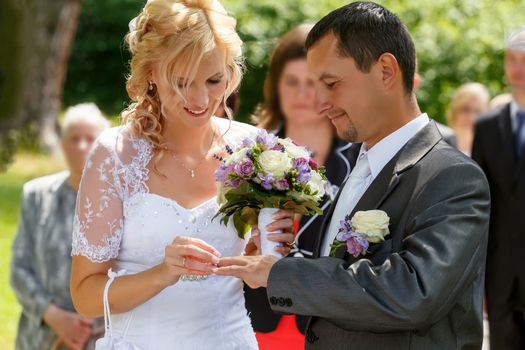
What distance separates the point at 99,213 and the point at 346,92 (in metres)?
1.22

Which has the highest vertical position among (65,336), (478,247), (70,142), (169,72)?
(169,72)

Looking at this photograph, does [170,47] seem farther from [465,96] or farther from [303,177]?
[465,96]

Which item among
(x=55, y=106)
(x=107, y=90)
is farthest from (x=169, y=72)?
(x=107, y=90)

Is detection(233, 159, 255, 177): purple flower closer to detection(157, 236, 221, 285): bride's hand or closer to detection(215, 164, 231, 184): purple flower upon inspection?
detection(215, 164, 231, 184): purple flower

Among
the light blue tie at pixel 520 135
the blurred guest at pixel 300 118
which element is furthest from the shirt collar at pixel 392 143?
the light blue tie at pixel 520 135

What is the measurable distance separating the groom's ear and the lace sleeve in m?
1.27

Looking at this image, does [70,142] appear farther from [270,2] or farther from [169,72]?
[270,2]

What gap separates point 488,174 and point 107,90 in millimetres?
17725

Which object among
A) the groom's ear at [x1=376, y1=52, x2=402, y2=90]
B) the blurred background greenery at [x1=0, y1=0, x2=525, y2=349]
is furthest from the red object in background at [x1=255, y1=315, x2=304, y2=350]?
the blurred background greenery at [x1=0, y1=0, x2=525, y2=349]

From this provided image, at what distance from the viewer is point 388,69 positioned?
3510mm

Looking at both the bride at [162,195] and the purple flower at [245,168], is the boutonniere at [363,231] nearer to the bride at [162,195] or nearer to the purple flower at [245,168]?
the purple flower at [245,168]

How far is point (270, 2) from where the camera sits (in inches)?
751

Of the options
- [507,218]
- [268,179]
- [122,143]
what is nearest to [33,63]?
[507,218]

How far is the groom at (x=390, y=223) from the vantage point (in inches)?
125
